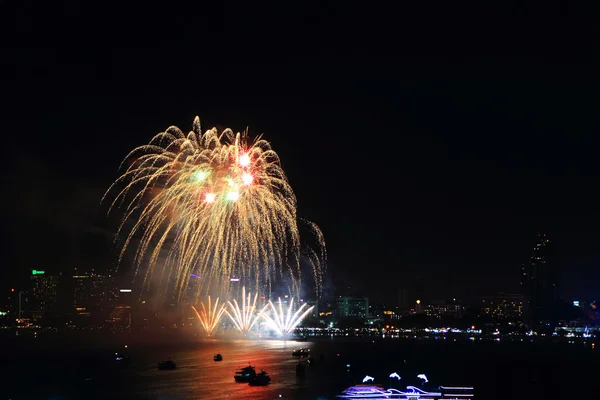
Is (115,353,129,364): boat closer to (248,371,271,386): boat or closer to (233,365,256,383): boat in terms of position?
(233,365,256,383): boat

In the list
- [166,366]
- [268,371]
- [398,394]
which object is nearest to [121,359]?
[166,366]

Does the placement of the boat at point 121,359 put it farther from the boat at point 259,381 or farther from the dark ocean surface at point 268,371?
the boat at point 259,381

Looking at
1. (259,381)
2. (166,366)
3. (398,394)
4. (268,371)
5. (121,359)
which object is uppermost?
(121,359)

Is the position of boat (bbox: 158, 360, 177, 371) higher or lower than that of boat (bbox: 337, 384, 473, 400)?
higher

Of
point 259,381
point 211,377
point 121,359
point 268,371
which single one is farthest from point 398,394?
point 121,359

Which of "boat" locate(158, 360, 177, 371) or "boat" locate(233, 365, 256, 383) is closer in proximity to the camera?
"boat" locate(233, 365, 256, 383)

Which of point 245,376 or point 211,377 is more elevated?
point 245,376

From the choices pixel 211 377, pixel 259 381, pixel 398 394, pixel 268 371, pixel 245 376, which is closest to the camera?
pixel 398 394

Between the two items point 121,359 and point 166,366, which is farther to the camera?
point 121,359

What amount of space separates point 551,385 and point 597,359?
56.1 metres

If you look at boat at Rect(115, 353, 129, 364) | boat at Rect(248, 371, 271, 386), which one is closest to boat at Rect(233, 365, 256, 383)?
boat at Rect(248, 371, 271, 386)

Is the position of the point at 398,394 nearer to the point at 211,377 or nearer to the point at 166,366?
the point at 211,377

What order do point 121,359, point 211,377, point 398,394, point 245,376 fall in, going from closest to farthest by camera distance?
1. point 398,394
2. point 245,376
3. point 211,377
4. point 121,359

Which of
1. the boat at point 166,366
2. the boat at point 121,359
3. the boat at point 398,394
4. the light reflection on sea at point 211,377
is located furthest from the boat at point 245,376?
the boat at point 121,359
